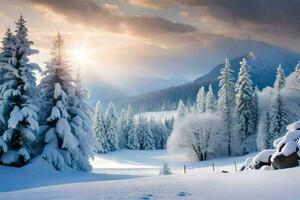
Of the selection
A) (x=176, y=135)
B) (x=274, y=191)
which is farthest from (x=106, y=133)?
(x=274, y=191)

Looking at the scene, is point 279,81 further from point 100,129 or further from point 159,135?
point 159,135

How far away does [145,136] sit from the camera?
108688 mm

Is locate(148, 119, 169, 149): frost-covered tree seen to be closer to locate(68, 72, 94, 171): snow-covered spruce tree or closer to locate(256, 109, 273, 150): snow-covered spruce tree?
locate(256, 109, 273, 150): snow-covered spruce tree

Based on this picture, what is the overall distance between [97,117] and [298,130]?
7928 cm

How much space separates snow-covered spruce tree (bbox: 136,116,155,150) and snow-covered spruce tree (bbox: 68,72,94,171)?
72152mm

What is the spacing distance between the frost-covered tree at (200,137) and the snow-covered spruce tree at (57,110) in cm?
3727

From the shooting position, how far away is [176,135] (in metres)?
70.1

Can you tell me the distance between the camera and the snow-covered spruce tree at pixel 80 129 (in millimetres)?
33844

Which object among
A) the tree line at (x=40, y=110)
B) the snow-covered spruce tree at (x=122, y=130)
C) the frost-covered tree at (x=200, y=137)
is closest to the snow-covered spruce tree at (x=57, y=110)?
the tree line at (x=40, y=110)

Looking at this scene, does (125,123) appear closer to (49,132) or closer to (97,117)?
(97,117)

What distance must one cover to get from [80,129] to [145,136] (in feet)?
247

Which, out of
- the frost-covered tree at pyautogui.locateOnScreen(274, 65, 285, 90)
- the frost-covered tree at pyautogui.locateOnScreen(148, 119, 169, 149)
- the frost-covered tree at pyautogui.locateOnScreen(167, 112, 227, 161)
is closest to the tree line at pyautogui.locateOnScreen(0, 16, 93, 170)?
the frost-covered tree at pyautogui.locateOnScreen(167, 112, 227, 161)

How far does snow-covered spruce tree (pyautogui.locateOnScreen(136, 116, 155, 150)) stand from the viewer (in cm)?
10800

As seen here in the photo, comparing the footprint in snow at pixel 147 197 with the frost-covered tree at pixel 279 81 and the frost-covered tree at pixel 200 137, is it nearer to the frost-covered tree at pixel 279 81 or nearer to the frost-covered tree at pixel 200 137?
the frost-covered tree at pixel 200 137
